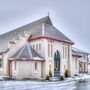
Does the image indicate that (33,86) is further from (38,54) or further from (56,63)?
(56,63)

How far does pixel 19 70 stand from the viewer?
37531 mm

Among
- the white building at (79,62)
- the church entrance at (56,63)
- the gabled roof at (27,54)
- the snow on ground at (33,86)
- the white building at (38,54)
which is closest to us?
the snow on ground at (33,86)

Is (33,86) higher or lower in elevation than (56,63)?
lower

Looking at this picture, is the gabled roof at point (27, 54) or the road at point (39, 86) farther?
the gabled roof at point (27, 54)

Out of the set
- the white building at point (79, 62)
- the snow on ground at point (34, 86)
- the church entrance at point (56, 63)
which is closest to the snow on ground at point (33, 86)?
the snow on ground at point (34, 86)

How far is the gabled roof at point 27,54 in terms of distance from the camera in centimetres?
3741

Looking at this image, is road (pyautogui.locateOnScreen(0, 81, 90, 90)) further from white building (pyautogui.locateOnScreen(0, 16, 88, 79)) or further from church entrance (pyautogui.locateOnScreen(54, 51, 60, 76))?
church entrance (pyautogui.locateOnScreen(54, 51, 60, 76))

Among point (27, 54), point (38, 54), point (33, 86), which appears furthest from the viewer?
point (38, 54)

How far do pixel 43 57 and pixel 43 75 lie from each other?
2982 millimetres

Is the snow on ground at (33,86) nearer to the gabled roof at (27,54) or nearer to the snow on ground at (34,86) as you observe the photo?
the snow on ground at (34,86)

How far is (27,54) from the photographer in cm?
3825

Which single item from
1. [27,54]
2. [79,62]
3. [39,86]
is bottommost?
[39,86]

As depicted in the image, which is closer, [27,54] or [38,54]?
[27,54]

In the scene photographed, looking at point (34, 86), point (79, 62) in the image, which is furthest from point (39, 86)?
point (79, 62)
